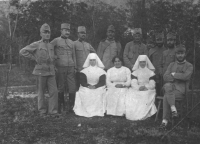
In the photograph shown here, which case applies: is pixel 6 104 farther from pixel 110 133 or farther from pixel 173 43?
pixel 173 43

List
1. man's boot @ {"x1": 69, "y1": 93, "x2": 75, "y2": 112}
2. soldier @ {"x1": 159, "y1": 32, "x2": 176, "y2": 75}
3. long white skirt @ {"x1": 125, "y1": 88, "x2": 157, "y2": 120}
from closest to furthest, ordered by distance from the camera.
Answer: long white skirt @ {"x1": 125, "y1": 88, "x2": 157, "y2": 120}
soldier @ {"x1": 159, "y1": 32, "x2": 176, "y2": 75}
man's boot @ {"x1": 69, "y1": 93, "x2": 75, "y2": 112}

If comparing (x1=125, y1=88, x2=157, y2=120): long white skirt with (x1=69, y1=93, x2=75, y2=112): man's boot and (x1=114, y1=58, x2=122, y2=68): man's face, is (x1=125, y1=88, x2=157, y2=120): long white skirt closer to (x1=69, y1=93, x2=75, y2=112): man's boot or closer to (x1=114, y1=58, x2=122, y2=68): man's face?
(x1=114, y1=58, x2=122, y2=68): man's face

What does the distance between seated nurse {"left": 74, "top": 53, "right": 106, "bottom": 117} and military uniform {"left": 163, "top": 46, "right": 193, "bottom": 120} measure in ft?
5.57

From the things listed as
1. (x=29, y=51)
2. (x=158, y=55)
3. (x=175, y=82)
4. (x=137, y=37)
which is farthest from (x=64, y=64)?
(x=175, y=82)

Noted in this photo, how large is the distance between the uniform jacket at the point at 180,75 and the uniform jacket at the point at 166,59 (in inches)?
32.6

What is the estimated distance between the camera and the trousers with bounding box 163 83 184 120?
223 inches

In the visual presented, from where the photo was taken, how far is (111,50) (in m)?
8.01

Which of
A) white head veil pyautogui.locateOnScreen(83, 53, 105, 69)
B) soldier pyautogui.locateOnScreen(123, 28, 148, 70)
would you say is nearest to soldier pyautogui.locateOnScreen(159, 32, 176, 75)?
soldier pyautogui.locateOnScreen(123, 28, 148, 70)

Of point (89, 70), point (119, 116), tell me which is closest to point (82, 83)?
point (89, 70)

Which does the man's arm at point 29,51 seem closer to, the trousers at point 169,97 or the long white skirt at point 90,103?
the long white skirt at point 90,103

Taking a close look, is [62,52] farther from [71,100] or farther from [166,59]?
[166,59]

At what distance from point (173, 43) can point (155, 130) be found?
270 cm

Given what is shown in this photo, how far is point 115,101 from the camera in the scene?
6.73m

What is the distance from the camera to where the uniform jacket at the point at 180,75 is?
231 inches
